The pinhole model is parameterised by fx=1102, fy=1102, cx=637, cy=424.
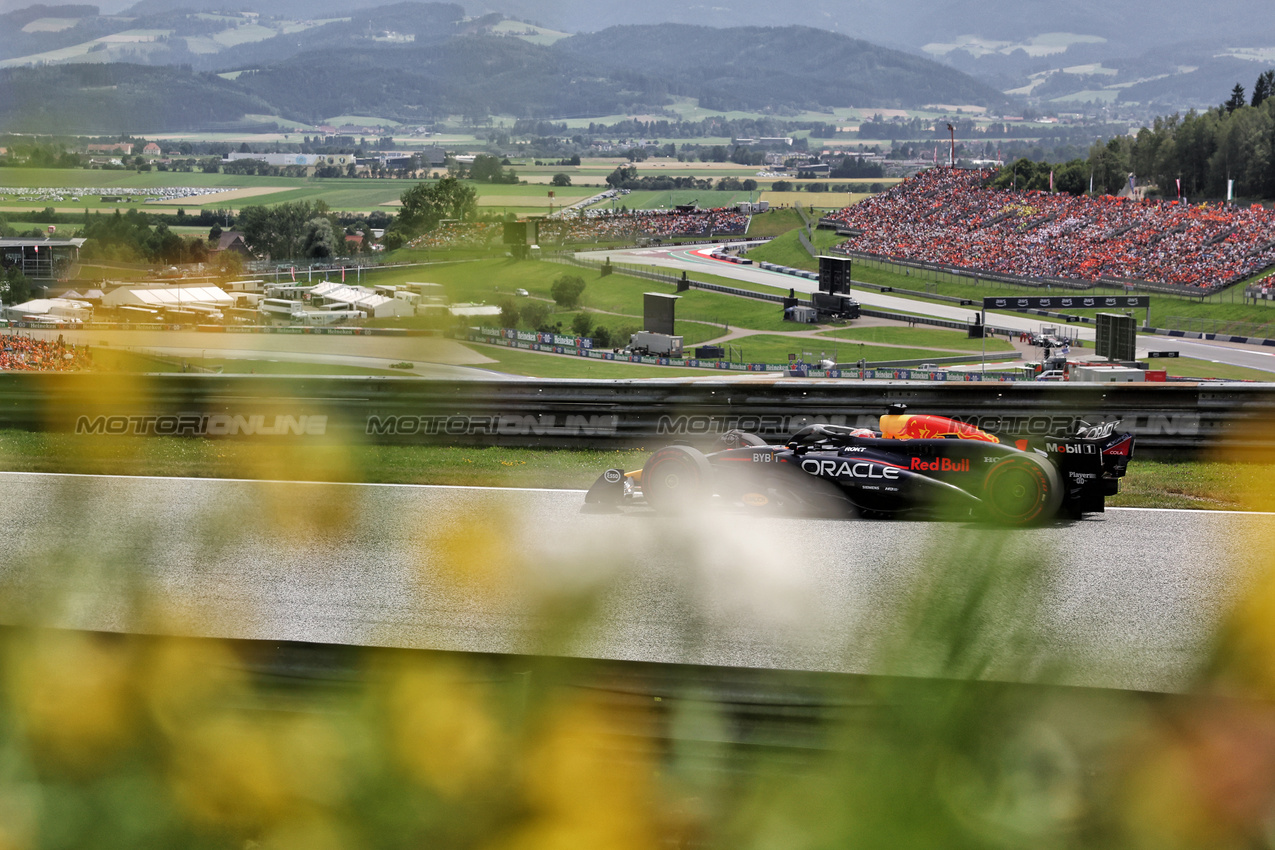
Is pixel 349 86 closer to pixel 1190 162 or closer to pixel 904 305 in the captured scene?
pixel 904 305

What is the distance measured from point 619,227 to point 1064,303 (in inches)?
980

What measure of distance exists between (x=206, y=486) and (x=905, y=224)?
298ft

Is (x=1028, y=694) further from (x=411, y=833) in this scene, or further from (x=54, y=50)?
(x=54, y=50)

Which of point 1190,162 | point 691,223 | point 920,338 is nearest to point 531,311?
point 920,338

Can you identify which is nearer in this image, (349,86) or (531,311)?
(349,86)

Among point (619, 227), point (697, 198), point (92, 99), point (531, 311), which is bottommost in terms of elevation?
point (619, 227)

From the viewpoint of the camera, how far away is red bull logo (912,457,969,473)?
7539mm

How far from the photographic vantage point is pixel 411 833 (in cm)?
101

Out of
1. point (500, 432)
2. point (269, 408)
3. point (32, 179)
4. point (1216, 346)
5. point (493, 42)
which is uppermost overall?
point (493, 42)

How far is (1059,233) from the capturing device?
2872 inches

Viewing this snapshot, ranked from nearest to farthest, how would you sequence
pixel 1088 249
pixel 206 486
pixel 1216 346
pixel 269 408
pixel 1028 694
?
pixel 1028 694, pixel 269 408, pixel 206 486, pixel 1216 346, pixel 1088 249

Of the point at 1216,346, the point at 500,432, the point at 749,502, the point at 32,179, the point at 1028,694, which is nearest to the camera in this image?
the point at 1028,694

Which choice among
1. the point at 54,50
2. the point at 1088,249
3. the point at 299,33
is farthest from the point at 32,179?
the point at 1088,249

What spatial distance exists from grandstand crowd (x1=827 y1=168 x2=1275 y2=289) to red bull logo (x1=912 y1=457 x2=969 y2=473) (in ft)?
187
